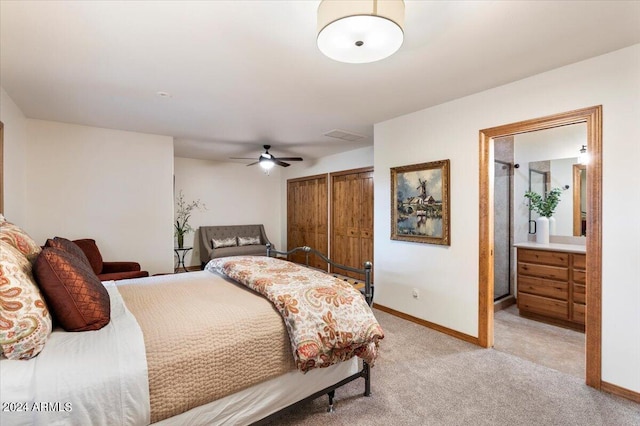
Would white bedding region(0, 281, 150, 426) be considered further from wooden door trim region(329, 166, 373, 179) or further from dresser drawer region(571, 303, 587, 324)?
wooden door trim region(329, 166, 373, 179)

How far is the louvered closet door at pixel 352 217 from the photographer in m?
5.41

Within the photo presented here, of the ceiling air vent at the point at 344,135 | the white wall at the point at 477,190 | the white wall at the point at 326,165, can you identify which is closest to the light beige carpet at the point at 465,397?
the white wall at the point at 477,190

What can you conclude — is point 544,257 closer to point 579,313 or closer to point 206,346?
point 579,313

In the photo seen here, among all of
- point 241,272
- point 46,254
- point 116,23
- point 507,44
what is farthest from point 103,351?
point 507,44

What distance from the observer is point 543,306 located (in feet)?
11.6

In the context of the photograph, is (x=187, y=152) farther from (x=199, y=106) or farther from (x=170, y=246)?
(x=199, y=106)

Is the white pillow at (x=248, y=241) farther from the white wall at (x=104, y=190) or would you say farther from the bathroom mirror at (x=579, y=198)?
the bathroom mirror at (x=579, y=198)

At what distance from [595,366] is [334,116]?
3348 millimetres

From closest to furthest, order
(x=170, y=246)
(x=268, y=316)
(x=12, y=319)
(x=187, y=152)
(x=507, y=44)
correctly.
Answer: (x=12, y=319), (x=268, y=316), (x=507, y=44), (x=170, y=246), (x=187, y=152)

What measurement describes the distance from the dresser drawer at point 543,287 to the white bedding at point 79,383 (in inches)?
161

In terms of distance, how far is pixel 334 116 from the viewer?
3.65 m

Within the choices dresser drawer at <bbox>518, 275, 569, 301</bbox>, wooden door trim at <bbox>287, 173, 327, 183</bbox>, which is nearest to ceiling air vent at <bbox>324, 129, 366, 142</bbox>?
wooden door trim at <bbox>287, 173, 327, 183</bbox>

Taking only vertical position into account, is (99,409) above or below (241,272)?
below

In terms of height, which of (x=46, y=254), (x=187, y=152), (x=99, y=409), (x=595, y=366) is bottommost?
(x=595, y=366)
